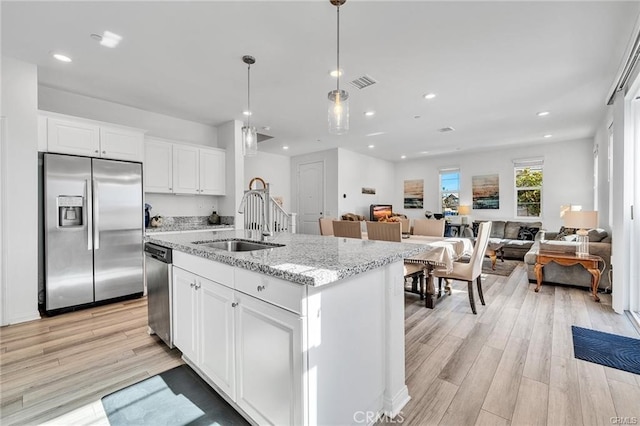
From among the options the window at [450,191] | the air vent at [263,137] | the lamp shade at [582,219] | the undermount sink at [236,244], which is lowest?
the undermount sink at [236,244]

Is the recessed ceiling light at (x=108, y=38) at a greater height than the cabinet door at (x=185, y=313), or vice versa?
the recessed ceiling light at (x=108, y=38)

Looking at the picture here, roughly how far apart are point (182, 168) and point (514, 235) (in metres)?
7.53

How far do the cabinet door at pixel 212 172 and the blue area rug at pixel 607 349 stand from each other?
4954mm

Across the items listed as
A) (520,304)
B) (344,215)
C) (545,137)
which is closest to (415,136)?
(344,215)

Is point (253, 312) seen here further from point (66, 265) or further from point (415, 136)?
point (415, 136)

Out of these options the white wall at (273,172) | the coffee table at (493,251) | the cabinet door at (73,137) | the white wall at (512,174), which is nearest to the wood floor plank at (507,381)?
the coffee table at (493,251)

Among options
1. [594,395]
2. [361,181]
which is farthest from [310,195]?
[594,395]

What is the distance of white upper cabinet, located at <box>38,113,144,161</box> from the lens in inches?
125

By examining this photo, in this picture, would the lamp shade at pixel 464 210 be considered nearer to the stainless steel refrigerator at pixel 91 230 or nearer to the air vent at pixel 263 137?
the air vent at pixel 263 137

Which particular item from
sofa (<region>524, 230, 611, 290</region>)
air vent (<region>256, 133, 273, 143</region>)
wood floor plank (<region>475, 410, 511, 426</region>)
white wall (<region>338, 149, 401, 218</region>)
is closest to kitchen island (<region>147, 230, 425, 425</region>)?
wood floor plank (<region>475, 410, 511, 426</region>)

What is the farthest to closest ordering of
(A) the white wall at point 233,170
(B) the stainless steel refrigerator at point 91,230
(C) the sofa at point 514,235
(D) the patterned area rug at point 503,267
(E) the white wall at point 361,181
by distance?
1. (E) the white wall at point 361,181
2. (C) the sofa at point 514,235
3. (D) the patterned area rug at point 503,267
4. (A) the white wall at point 233,170
5. (B) the stainless steel refrigerator at point 91,230

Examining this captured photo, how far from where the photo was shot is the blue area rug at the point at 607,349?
2.16m

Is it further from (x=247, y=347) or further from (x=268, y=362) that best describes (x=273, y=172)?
(x=268, y=362)

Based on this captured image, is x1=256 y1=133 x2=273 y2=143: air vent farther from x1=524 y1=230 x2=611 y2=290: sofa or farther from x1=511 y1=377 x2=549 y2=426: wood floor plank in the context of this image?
x1=511 y1=377 x2=549 y2=426: wood floor plank
